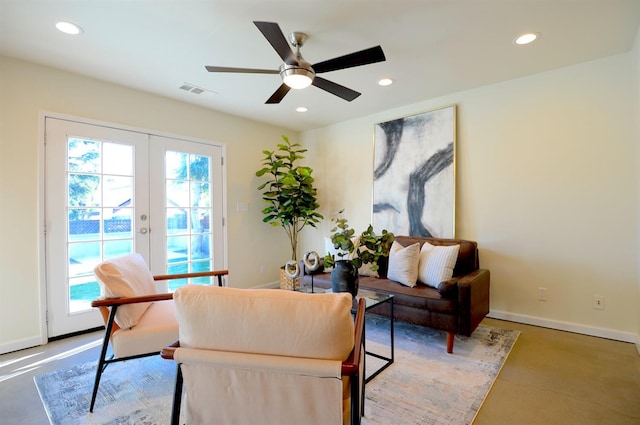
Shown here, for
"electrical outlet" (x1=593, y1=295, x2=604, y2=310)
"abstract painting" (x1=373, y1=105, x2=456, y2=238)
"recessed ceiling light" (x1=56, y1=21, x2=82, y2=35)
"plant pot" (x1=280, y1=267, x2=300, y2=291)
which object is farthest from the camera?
"plant pot" (x1=280, y1=267, x2=300, y2=291)

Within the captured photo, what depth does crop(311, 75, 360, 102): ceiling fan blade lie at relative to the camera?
2366mm

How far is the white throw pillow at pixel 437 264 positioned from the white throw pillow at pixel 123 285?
7.81ft

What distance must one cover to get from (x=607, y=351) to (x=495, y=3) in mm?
2840

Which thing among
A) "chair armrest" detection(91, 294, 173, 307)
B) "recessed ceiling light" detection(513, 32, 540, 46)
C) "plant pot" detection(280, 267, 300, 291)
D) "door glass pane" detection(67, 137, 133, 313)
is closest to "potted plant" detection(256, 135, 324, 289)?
"plant pot" detection(280, 267, 300, 291)

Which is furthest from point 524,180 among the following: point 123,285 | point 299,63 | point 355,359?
point 123,285

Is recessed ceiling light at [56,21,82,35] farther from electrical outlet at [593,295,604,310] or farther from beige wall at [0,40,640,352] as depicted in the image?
electrical outlet at [593,295,604,310]

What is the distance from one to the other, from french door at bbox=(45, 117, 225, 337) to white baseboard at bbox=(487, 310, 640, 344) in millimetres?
3524

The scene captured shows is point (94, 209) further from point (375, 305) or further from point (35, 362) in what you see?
point (375, 305)

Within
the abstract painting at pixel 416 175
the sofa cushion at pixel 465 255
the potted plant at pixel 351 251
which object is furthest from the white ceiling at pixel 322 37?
the sofa cushion at pixel 465 255

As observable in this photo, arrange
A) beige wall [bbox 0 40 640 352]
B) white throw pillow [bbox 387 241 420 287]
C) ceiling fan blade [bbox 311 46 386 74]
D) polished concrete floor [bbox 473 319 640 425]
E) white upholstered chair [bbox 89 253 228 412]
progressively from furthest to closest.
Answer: white throw pillow [bbox 387 241 420 287], beige wall [bbox 0 40 640 352], ceiling fan blade [bbox 311 46 386 74], white upholstered chair [bbox 89 253 228 412], polished concrete floor [bbox 473 319 640 425]

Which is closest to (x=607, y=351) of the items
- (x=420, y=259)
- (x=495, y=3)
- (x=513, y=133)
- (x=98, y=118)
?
(x=420, y=259)

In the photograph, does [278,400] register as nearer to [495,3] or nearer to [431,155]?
[495,3]

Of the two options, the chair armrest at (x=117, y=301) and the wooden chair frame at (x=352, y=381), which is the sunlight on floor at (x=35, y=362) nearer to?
the chair armrest at (x=117, y=301)

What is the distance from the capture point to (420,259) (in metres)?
3.00
